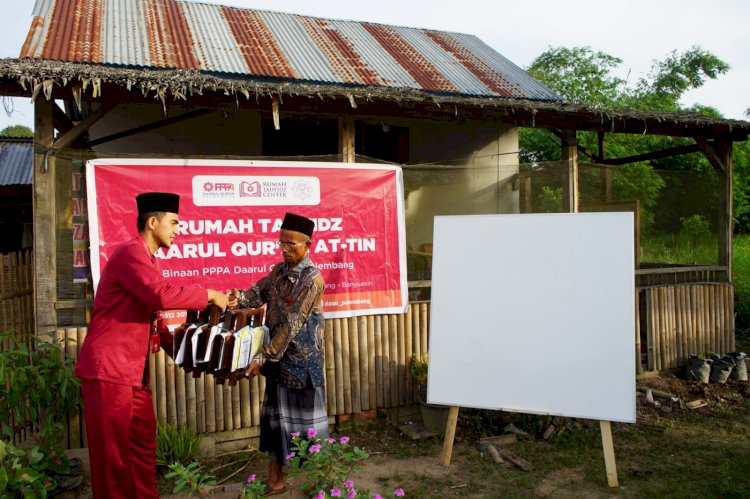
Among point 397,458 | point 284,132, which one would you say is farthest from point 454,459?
point 284,132

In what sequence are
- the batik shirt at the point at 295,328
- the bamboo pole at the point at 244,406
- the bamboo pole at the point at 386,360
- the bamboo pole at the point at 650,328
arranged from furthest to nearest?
the bamboo pole at the point at 650,328
the bamboo pole at the point at 386,360
the bamboo pole at the point at 244,406
the batik shirt at the point at 295,328

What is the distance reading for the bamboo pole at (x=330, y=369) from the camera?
5199mm

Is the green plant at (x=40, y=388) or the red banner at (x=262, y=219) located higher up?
the red banner at (x=262, y=219)

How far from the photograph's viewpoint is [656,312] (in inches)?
269

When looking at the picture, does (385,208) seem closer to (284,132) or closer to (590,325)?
(590,325)

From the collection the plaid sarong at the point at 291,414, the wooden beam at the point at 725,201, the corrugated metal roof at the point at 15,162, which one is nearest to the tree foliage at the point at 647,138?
the wooden beam at the point at 725,201

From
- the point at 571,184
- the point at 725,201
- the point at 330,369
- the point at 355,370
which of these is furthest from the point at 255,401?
the point at 725,201

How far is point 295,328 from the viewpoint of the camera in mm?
3621

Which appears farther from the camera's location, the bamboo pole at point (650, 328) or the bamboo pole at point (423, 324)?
the bamboo pole at point (650, 328)

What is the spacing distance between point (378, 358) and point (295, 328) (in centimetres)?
195

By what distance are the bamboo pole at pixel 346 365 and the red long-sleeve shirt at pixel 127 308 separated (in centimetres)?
209

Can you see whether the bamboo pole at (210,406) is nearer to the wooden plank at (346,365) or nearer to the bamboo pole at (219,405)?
the bamboo pole at (219,405)

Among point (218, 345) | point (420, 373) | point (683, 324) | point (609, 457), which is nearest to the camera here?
point (218, 345)

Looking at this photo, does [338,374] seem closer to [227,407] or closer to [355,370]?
[355,370]
